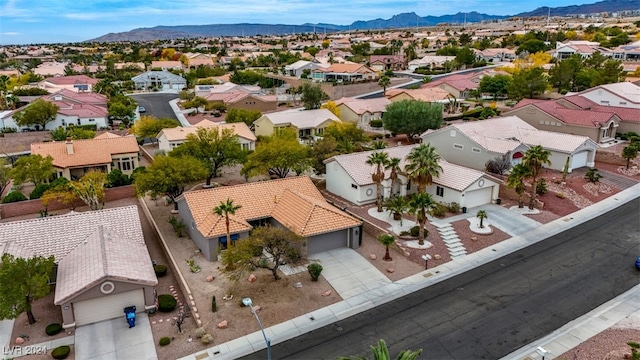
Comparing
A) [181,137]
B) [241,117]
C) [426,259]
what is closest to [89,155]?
[181,137]

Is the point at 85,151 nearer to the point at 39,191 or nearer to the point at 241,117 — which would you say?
the point at 39,191

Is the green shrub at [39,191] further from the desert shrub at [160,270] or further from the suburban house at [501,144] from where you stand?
the suburban house at [501,144]

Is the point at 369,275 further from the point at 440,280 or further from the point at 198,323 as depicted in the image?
the point at 198,323

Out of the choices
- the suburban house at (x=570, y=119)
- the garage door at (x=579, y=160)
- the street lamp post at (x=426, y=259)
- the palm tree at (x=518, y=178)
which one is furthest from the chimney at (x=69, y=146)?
the suburban house at (x=570, y=119)

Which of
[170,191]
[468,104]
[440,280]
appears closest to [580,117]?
[468,104]

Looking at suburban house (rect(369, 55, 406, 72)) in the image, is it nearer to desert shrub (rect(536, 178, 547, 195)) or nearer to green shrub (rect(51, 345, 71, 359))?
desert shrub (rect(536, 178, 547, 195))
